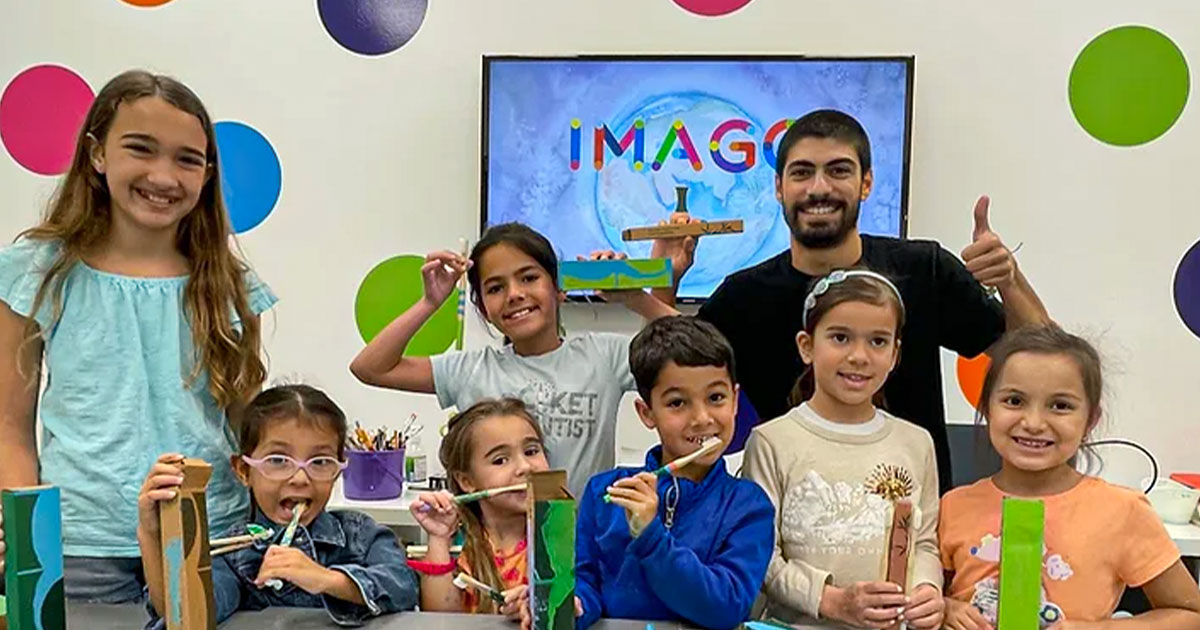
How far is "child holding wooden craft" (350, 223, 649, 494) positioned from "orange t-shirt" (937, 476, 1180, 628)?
0.54m

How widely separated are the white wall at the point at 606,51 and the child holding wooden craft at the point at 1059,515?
3.96 ft

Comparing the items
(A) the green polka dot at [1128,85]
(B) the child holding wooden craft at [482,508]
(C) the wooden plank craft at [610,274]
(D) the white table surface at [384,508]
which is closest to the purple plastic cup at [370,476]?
(D) the white table surface at [384,508]

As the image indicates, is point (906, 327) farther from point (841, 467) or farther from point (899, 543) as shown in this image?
point (899, 543)

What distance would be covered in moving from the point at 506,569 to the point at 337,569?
0.83 feet

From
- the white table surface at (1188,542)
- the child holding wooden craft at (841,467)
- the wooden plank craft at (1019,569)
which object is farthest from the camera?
the white table surface at (1188,542)

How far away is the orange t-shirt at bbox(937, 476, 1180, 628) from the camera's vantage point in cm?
110

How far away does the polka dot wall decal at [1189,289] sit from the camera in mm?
2295

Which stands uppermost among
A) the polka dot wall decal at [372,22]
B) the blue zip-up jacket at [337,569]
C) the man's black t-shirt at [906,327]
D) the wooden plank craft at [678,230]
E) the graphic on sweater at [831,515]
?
the polka dot wall decal at [372,22]

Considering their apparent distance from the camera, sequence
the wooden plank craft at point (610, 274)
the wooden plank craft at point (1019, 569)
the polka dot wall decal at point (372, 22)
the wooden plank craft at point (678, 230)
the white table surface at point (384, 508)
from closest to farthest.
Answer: the wooden plank craft at point (1019, 569) < the wooden plank craft at point (610, 274) < the wooden plank craft at point (678, 230) < the white table surface at point (384, 508) < the polka dot wall decal at point (372, 22)

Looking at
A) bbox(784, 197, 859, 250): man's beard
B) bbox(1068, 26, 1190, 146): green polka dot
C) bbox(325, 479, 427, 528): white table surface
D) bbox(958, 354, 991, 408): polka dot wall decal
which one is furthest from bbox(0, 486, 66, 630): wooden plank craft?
bbox(1068, 26, 1190, 146): green polka dot

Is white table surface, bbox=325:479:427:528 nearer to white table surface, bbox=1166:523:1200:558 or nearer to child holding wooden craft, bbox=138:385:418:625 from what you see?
child holding wooden craft, bbox=138:385:418:625

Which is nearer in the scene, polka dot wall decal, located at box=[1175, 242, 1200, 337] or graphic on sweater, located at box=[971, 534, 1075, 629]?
graphic on sweater, located at box=[971, 534, 1075, 629]

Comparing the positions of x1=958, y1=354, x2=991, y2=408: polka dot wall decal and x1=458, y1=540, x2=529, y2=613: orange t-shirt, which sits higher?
x1=958, y1=354, x2=991, y2=408: polka dot wall decal

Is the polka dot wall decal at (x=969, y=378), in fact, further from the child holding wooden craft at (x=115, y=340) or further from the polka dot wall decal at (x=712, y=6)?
the child holding wooden craft at (x=115, y=340)
